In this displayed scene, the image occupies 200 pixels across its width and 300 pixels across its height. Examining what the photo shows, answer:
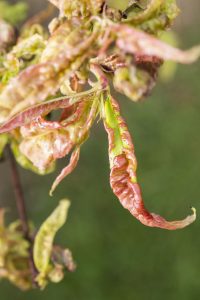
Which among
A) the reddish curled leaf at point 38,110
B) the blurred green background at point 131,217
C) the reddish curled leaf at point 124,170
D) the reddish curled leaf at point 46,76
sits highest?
the reddish curled leaf at point 46,76

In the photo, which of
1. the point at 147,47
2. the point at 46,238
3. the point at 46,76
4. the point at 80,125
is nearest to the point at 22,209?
the point at 46,238

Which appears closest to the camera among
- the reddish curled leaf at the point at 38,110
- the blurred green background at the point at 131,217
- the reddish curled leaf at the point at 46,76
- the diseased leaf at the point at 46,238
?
the reddish curled leaf at the point at 46,76

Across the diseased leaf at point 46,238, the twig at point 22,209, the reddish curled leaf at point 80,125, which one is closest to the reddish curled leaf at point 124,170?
the reddish curled leaf at point 80,125

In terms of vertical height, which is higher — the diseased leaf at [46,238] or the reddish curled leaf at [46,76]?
the reddish curled leaf at [46,76]

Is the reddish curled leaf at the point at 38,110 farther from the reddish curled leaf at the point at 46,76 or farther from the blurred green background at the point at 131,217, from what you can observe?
the blurred green background at the point at 131,217

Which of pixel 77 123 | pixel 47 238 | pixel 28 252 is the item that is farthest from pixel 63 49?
pixel 28 252

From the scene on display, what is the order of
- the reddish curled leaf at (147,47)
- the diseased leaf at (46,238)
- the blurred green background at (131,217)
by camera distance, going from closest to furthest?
the reddish curled leaf at (147,47) < the diseased leaf at (46,238) < the blurred green background at (131,217)

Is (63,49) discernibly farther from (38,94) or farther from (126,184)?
(126,184)

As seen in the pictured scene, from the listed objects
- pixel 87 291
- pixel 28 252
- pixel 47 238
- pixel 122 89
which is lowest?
pixel 87 291
